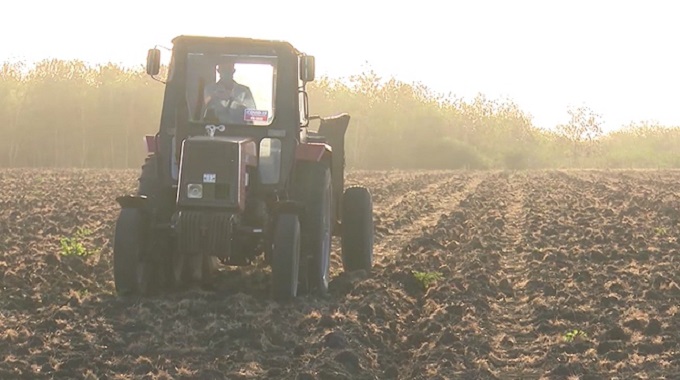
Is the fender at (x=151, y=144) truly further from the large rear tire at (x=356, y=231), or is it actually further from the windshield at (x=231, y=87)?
the large rear tire at (x=356, y=231)

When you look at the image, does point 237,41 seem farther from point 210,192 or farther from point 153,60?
point 210,192

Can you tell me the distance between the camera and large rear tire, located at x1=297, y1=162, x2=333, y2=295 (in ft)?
31.1

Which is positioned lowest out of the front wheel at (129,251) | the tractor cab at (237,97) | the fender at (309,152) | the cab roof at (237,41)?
the front wheel at (129,251)

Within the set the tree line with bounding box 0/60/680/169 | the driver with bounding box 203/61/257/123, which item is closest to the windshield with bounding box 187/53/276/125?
the driver with bounding box 203/61/257/123

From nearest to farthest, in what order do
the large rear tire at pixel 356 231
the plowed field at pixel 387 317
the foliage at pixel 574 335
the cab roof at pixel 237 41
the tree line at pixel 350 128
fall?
the plowed field at pixel 387 317
the foliage at pixel 574 335
the cab roof at pixel 237 41
the large rear tire at pixel 356 231
the tree line at pixel 350 128

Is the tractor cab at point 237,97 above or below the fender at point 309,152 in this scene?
above

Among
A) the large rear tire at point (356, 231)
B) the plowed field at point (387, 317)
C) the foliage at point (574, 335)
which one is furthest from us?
the large rear tire at point (356, 231)

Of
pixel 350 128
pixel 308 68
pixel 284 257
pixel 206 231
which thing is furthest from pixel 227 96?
pixel 350 128

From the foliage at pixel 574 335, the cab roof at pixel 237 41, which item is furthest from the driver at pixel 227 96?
the foliage at pixel 574 335

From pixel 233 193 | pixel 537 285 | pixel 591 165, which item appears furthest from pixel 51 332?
pixel 591 165

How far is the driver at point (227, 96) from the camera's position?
9453 mm

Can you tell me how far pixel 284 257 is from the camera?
887cm

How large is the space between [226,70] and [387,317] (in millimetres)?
2877

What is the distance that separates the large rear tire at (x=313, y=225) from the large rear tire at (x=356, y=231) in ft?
4.17
